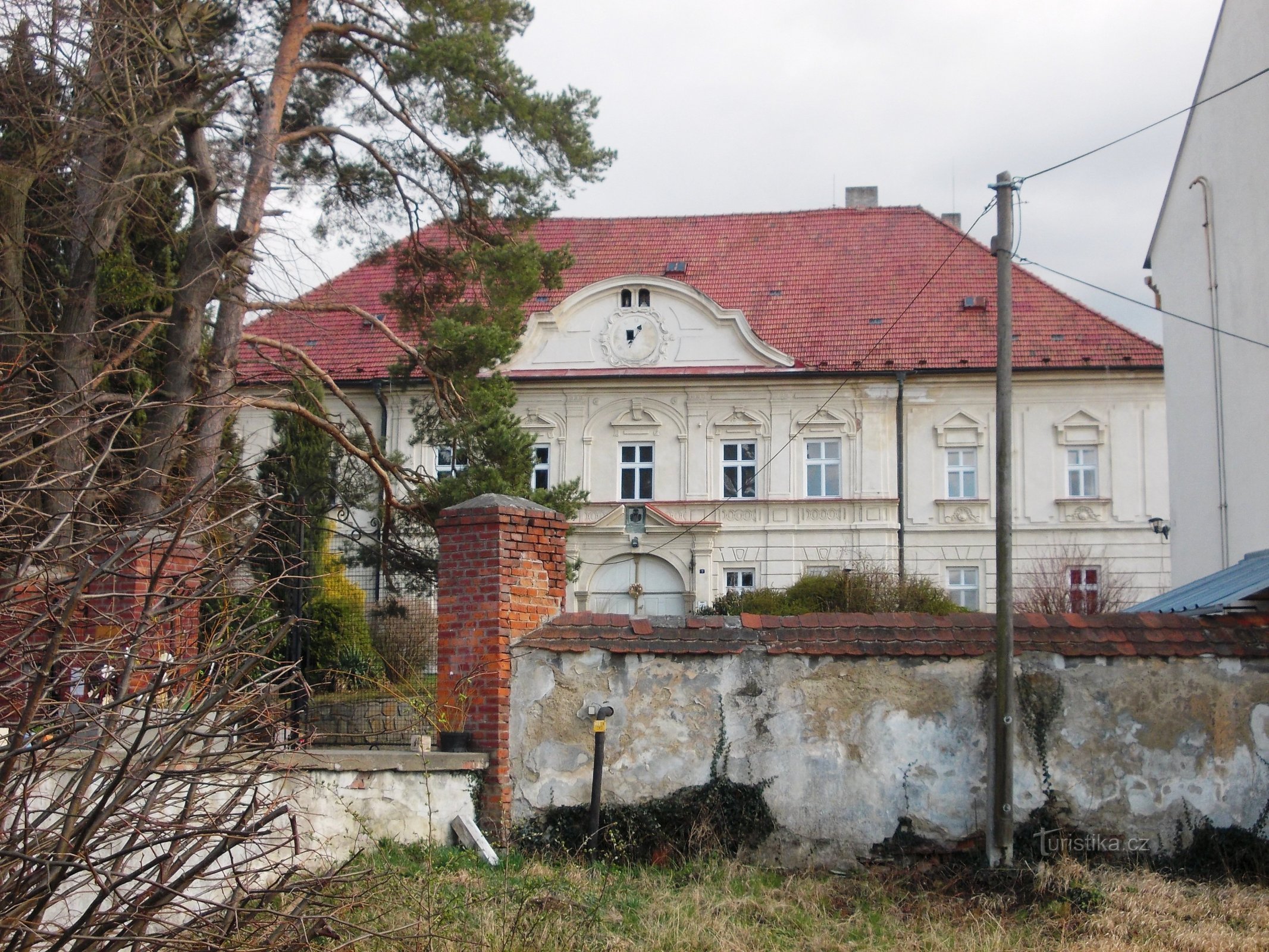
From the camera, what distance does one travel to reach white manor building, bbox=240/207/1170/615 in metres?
28.8

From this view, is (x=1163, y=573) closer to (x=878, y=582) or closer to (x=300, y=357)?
(x=878, y=582)

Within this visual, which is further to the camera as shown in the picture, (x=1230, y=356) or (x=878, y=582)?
(x=878, y=582)

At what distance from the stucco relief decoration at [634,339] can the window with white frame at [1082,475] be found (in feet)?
31.5

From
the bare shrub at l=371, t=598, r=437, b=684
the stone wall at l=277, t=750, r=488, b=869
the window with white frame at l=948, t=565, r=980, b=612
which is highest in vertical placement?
the window with white frame at l=948, t=565, r=980, b=612

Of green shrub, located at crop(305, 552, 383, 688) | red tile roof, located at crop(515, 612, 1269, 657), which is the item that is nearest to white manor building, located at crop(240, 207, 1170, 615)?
green shrub, located at crop(305, 552, 383, 688)

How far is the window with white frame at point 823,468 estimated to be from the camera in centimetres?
2959

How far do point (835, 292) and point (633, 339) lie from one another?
17.9 ft

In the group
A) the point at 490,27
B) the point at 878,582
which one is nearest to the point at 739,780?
the point at 490,27

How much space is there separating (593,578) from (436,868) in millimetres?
20988

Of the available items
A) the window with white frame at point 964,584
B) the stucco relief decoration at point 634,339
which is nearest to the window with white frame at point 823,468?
the window with white frame at point 964,584

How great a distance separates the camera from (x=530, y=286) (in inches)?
613

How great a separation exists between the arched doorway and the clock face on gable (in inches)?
182

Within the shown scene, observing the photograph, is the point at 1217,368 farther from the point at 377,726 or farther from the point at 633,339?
the point at 633,339

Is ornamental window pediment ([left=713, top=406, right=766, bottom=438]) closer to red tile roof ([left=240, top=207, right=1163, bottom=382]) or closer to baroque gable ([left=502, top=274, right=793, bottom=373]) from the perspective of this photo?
baroque gable ([left=502, top=274, right=793, bottom=373])
